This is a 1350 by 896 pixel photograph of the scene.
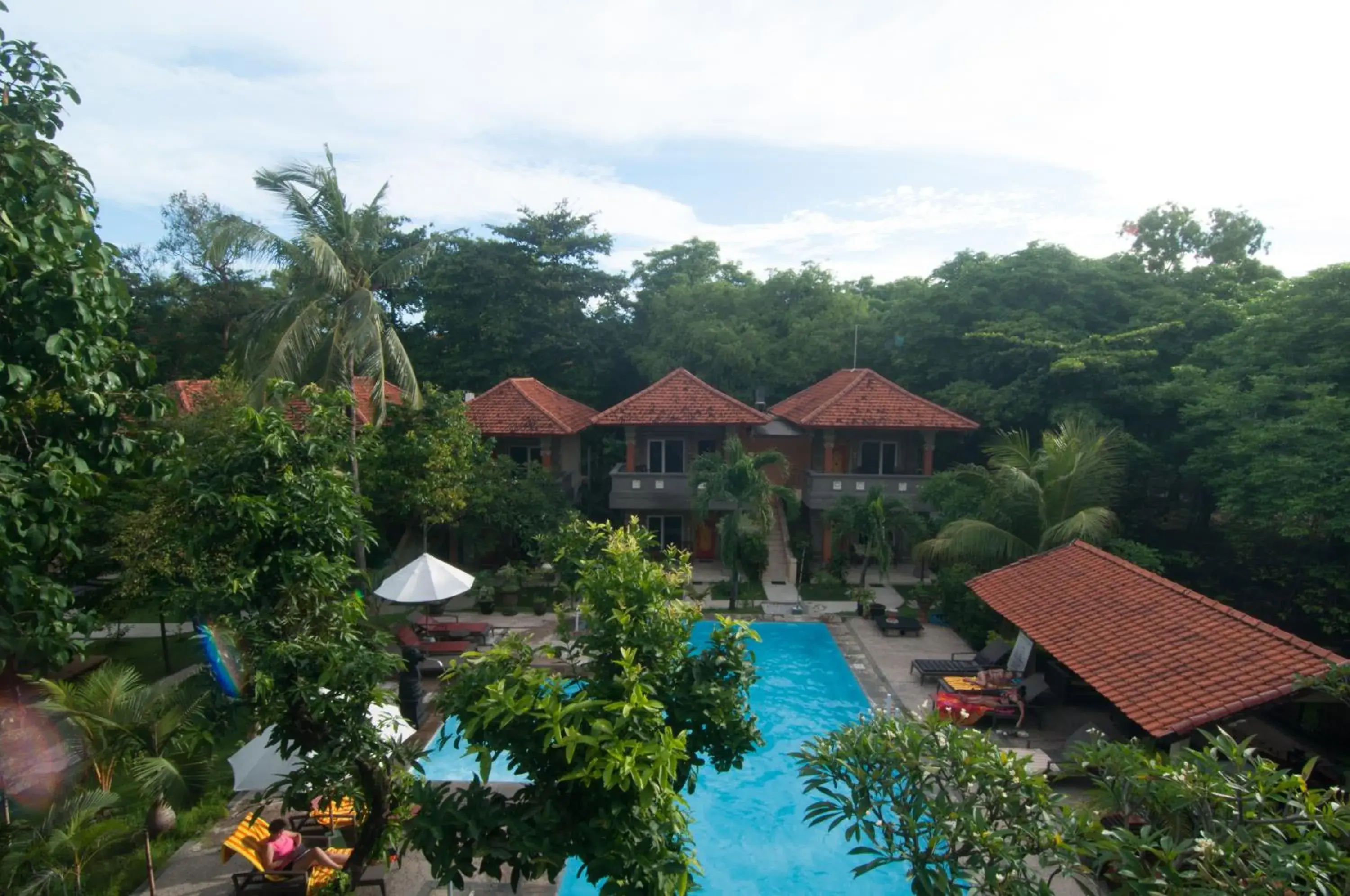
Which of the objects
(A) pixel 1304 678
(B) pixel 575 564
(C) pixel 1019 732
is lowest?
(C) pixel 1019 732

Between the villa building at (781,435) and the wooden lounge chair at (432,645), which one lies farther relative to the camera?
the villa building at (781,435)

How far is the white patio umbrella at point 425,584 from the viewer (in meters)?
13.2

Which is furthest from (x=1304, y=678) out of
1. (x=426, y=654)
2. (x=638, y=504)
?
(x=638, y=504)

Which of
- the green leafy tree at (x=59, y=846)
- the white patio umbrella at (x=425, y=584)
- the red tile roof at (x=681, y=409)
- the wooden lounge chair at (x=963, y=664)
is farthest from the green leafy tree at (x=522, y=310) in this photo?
the green leafy tree at (x=59, y=846)

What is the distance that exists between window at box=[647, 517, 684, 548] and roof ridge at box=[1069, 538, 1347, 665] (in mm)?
10623

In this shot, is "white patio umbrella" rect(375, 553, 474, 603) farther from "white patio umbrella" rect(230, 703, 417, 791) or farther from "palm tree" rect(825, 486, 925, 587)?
"palm tree" rect(825, 486, 925, 587)

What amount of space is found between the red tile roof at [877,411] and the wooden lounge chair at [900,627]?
6304 mm

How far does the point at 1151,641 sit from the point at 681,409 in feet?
44.3

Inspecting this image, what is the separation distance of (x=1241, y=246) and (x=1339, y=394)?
15.5 m

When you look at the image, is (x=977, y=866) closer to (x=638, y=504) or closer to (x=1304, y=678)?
(x=1304, y=678)

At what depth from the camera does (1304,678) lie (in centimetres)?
768

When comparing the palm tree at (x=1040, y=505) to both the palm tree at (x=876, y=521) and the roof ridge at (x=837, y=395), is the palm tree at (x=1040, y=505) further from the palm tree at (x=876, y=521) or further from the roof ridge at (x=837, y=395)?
the roof ridge at (x=837, y=395)

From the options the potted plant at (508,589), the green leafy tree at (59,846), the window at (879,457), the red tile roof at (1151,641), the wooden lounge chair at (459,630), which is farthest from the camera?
the window at (879,457)

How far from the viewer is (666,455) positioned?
22.5 meters
